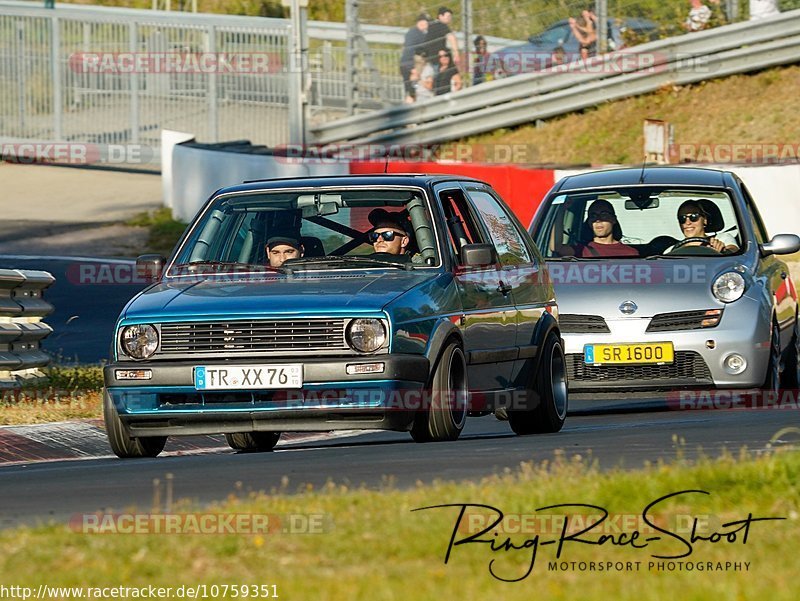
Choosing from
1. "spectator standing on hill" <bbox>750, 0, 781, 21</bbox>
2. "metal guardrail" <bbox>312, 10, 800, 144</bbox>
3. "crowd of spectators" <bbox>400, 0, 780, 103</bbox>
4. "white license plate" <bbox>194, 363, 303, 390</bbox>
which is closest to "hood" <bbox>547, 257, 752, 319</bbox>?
"white license plate" <bbox>194, 363, 303, 390</bbox>

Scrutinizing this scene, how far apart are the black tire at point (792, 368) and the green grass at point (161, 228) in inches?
482

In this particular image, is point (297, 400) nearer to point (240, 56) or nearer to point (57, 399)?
point (57, 399)

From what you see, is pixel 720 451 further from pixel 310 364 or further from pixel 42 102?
pixel 42 102

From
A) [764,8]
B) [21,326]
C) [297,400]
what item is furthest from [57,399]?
[764,8]

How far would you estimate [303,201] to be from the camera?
10.1 metres

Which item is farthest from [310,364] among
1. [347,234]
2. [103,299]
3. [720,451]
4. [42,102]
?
[42,102]

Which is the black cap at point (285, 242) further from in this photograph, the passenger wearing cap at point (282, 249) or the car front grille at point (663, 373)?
the car front grille at point (663, 373)

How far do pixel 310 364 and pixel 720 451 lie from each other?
212 cm

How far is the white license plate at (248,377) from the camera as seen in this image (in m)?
8.88

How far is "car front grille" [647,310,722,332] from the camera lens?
465 inches

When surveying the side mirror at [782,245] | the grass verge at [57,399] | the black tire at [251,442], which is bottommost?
the black tire at [251,442]

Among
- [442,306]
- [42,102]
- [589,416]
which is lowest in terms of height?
[589,416]

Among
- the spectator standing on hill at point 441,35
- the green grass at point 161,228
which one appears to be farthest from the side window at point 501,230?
the spectator standing on hill at point 441,35

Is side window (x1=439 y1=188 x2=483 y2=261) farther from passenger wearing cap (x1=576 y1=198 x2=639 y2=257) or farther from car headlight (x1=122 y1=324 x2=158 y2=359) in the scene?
passenger wearing cap (x1=576 y1=198 x2=639 y2=257)
